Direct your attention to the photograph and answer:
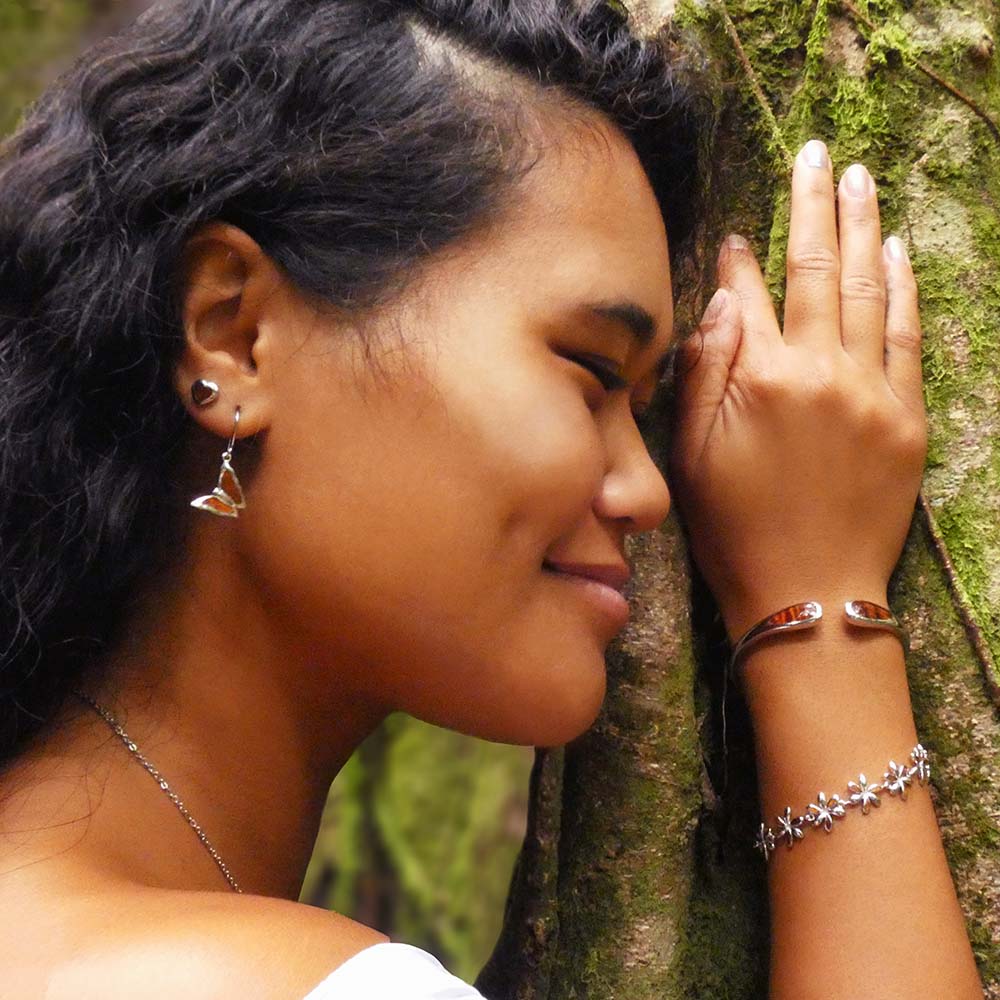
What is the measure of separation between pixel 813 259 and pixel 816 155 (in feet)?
0.58

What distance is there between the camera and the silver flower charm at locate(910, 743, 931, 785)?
66.7 inches

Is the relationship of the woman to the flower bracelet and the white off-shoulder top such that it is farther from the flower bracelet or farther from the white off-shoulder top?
the white off-shoulder top

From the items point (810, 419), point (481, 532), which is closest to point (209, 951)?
point (481, 532)

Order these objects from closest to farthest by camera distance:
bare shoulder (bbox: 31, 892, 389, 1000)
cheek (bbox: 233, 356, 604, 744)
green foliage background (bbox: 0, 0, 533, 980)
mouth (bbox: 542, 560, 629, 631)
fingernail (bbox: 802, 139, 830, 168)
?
bare shoulder (bbox: 31, 892, 389, 1000) → cheek (bbox: 233, 356, 604, 744) → mouth (bbox: 542, 560, 629, 631) → fingernail (bbox: 802, 139, 830, 168) → green foliage background (bbox: 0, 0, 533, 980)

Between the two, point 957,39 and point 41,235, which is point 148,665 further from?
point 957,39

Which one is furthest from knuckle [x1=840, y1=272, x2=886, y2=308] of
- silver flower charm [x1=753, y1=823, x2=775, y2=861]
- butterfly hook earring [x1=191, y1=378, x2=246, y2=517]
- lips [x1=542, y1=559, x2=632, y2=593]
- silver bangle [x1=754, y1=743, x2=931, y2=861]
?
butterfly hook earring [x1=191, y1=378, x2=246, y2=517]

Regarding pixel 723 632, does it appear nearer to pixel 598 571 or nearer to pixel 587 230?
pixel 598 571

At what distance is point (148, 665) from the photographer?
5.79 feet

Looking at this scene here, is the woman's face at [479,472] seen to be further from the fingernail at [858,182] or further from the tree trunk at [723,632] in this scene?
the fingernail at [858,182]

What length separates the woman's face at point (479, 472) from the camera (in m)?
1.59

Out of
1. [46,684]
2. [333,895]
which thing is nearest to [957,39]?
[46,684]

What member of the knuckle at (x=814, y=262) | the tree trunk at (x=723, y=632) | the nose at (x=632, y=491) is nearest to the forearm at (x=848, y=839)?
the tree trunk at (x=723, y=632)

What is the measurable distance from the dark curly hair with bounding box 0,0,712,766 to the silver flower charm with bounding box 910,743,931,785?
901 mm

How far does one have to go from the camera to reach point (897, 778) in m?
1.68
